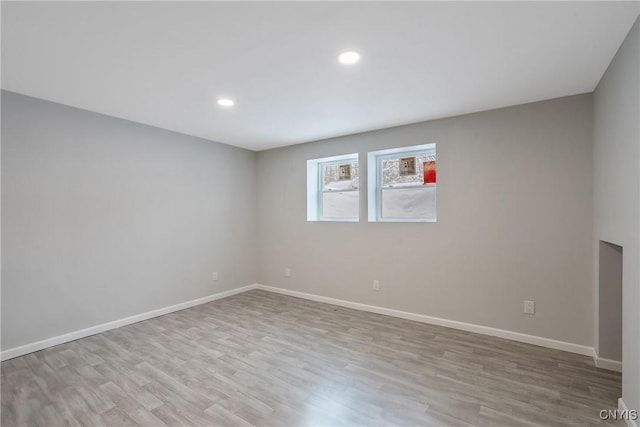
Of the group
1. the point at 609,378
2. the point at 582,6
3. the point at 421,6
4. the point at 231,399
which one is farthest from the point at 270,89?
the point at 609,378

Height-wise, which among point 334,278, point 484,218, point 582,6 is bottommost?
point 334,278

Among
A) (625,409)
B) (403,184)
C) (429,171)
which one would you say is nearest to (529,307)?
(625,409)

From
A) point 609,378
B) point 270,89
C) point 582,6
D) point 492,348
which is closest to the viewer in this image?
point 582,6

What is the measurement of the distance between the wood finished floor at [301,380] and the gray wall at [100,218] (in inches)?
19.6

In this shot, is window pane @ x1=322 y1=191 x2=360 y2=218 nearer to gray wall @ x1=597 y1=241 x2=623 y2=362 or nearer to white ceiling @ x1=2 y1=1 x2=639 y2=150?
white ceiling @ x1=2 y1=1 x2=639 y2=150

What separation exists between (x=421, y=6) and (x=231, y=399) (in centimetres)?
270

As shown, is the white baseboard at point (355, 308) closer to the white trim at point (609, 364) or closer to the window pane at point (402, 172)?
the white trim at point (609, 364)

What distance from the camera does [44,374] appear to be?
93.0 inches

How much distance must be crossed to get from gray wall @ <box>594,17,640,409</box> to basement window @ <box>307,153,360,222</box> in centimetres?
256

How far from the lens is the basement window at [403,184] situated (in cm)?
363

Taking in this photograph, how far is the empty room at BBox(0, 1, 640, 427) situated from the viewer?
1.80 m

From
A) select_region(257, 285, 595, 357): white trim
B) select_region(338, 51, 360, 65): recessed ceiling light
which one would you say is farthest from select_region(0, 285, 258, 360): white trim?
select_region(338, 51, 360, 65): recessed ceiling light

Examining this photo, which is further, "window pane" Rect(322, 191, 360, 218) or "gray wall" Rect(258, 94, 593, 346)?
"window pane" Rect(322, 191, 360, 218)

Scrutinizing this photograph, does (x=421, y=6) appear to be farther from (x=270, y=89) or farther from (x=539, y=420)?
(x=539, y=420)
